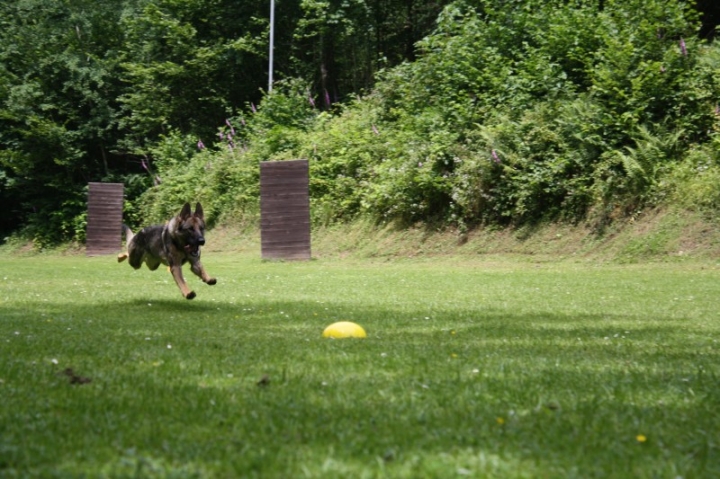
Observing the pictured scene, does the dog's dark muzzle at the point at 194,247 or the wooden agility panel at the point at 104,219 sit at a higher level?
the dog's dark muzzle at the point at 194,247

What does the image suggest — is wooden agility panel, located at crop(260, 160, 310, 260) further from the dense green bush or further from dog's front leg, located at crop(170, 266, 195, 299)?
dog's front leg, located at crop(170, 266, 195, 299)

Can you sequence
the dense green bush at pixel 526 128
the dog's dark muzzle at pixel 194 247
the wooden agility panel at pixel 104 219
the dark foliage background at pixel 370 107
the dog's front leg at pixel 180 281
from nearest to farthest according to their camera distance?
the dog's front leg at pixel 180 281
the dog's dark muzzle at pixel 194 247
the dense green bush at pixel 526 128
the dark foliage background at pixel 370 107
the wooden agility panel at pixel 104 219

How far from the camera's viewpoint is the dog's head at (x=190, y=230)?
475 inches

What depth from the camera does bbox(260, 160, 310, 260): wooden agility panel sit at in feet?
84.6

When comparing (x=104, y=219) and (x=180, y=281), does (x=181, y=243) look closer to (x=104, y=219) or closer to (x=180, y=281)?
(x=180, y=281)

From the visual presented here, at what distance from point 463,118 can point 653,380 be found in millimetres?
21910

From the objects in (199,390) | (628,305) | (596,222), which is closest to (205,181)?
(596,222)

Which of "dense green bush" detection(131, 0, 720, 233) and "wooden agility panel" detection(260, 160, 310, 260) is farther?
"wooden agility panel" detection(260, 160, 310, 260)

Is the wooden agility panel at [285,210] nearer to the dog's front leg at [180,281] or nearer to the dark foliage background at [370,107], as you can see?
the dark foliage background at [370,107]

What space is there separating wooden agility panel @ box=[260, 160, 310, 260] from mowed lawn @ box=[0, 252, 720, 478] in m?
13.9

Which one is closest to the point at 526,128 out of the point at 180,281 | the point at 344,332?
the point at 180,281

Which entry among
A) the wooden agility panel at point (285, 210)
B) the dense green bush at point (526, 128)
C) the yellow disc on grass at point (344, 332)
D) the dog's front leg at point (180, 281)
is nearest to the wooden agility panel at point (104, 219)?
the dense green bush at point (526, 128)

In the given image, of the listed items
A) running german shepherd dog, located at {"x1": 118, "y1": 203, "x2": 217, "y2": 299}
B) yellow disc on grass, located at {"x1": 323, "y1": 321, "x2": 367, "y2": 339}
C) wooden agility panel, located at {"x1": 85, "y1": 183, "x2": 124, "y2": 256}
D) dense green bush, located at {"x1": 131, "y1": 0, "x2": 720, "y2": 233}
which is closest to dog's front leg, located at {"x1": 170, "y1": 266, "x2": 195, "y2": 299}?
running german shepherd dog, located at {"x1": 118, "y1": 203, "x2": 217, "y2": 299}

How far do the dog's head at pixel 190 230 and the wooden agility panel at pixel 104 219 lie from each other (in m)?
23.5
